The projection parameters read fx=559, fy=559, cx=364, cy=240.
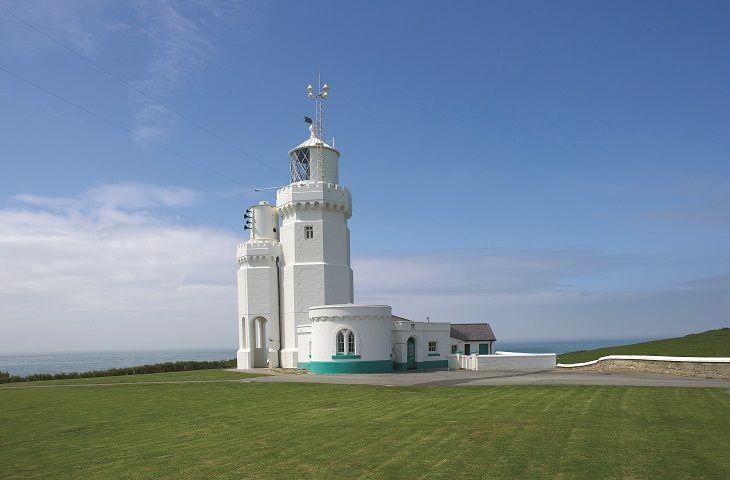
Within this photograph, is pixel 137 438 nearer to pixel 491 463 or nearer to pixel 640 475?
pixel 491 463

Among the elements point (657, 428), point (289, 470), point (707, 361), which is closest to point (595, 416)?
point (657, 428)

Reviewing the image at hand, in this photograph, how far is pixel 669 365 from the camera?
2719 centimetres

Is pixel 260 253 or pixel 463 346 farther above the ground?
pixel 260 253

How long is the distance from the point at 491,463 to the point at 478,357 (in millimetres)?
24855

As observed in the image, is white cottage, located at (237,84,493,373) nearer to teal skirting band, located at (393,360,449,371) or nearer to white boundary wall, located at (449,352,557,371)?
teal skirting band, located at (393,360,449,371)

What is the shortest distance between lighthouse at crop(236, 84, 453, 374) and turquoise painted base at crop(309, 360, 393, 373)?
6cm

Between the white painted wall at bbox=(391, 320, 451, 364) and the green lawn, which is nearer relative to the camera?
the green lawn

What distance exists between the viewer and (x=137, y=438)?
12.5m

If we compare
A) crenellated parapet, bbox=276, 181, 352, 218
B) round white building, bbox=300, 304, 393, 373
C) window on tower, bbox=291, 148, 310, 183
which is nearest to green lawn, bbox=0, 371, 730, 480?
round white building, bbox=300, 304, 393, 373

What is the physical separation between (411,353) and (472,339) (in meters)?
8.02

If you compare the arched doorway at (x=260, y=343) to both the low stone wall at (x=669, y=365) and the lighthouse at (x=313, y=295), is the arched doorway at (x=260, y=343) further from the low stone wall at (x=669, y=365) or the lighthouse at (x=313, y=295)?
the low stone wall at (x=669, y=365)

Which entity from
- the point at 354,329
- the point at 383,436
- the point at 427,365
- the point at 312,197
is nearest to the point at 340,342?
the point at 354,329

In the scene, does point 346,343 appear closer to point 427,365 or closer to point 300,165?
point 427,365

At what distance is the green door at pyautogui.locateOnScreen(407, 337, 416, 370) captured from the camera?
117 ft
